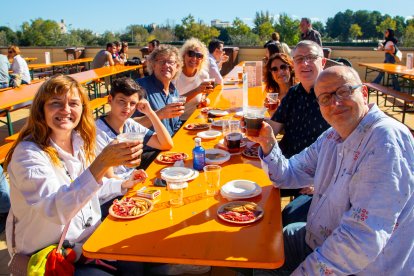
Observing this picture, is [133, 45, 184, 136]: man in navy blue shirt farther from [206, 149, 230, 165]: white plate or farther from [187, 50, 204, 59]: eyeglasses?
[206, 149, 230, 165]: white plate

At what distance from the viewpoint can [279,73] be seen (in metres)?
4.00

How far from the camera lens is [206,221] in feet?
5.55

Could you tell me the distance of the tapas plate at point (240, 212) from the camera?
167 centimetres

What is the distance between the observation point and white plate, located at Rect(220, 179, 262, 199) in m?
1.91

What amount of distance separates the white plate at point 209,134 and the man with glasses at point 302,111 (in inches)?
19.6

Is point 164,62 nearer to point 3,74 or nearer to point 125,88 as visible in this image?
point 125,88

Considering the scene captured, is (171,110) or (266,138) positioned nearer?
(266,138)

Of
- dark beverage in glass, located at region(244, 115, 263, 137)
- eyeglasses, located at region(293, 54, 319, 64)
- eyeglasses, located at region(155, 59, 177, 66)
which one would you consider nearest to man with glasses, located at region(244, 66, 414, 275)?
dark beverage in glass, located at region(244, 115, 263, 137)

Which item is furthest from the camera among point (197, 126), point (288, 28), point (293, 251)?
point (288, 28)

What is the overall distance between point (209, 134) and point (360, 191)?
1.82 metres

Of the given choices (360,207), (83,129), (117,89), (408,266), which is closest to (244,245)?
(360,207)

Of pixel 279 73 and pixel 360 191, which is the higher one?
pixel 279 73

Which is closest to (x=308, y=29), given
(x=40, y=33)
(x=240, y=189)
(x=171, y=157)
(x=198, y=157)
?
(x=171, y=157)

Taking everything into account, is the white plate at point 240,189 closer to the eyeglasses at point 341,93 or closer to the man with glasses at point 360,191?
the man with glasses at point 360,191
